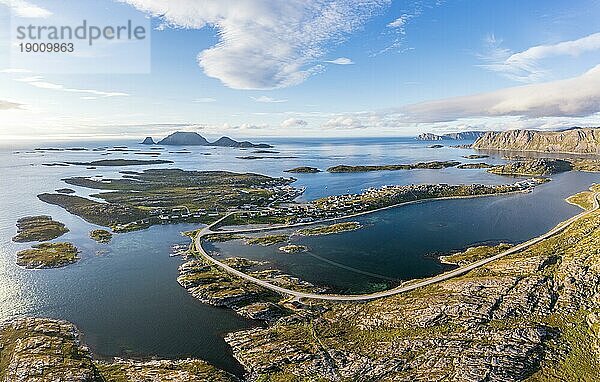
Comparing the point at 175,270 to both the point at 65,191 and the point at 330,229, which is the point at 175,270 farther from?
the point at 65,191

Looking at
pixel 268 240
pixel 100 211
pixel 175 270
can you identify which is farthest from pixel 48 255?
pixel 268 240

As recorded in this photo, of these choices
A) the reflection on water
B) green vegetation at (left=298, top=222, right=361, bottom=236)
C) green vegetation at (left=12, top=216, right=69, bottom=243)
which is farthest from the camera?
green vegetation at (left=298, top=222, right=361, bottom=236)

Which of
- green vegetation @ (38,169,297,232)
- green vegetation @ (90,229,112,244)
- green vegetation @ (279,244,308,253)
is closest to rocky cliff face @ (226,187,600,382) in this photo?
green vegetation @ (279,244,308,253)

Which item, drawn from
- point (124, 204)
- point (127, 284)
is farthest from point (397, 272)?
point (124, 204)

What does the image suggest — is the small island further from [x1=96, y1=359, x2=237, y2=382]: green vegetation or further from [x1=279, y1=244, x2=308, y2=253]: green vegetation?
[x1=96, y1=359, x2=237, y2=382]: green vegetation

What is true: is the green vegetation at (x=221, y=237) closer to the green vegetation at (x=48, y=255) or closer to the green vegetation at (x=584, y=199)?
the green vegetation at (x=48, y=255)

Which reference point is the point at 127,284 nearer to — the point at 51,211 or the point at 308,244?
the point at 308,244

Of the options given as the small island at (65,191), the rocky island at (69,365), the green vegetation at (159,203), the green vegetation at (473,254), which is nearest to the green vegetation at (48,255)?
the green vegetation at (159,203)
